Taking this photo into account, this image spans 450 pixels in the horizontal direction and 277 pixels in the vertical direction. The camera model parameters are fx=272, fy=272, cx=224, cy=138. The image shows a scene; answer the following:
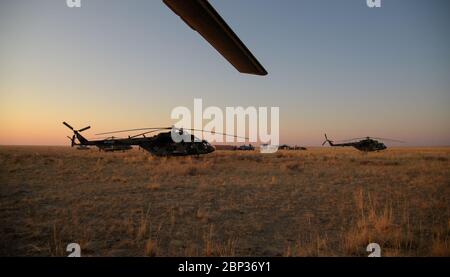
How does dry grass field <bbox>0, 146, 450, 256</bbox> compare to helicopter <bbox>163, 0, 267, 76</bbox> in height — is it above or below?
below

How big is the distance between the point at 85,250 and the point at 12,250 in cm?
118

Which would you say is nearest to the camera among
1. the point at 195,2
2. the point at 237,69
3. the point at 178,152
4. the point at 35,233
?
the point at 195,2

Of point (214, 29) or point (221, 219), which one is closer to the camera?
point (214, 29)

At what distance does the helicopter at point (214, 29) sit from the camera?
3.63ft

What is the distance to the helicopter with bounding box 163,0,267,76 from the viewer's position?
3.63 feet

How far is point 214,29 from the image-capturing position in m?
1.20

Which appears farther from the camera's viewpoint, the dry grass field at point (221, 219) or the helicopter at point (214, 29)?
the dry grass field at point (221, 219)

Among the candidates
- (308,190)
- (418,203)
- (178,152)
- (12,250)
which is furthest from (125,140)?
(418,203)

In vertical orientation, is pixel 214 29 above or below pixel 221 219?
above

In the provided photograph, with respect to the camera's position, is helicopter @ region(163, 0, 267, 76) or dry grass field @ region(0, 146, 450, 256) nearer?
helicopter @ region(163, 0, 267, 76)

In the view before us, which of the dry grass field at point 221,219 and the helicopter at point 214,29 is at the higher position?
the helicopter at point 214,29
